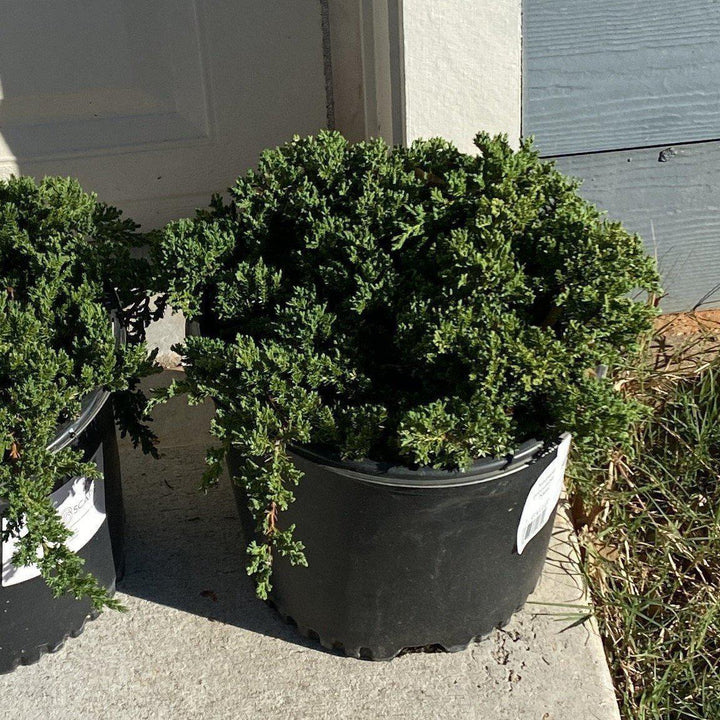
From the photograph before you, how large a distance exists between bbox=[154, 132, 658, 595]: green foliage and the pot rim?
0.9 inches

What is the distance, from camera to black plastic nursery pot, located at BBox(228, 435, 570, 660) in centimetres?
178

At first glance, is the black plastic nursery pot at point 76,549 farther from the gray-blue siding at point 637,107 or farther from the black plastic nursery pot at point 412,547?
the gray-blue siding at point 637,107

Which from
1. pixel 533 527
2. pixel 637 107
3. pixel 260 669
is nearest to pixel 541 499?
pixel 533 527

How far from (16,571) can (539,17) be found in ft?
6.28

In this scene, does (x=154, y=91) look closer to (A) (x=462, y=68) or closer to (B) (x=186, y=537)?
(A) (x=462, y=68)

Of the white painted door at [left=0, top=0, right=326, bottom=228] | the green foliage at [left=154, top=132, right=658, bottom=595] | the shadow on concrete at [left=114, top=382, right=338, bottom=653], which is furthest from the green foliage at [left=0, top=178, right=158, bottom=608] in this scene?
the white painted door at [left=0, top=0, right=326, bottom=228]

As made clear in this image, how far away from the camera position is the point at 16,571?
1908 millimetres

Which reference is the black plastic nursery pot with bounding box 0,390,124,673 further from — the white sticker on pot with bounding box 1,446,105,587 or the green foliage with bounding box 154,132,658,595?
the green foliage with bounding box 154,132,658,595

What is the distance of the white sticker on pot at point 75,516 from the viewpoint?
1879 mm

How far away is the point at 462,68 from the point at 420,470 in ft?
3.94

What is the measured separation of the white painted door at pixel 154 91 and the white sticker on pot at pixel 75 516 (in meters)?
1.13

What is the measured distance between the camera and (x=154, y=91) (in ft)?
9.09

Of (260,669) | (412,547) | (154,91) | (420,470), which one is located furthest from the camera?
(154,91)

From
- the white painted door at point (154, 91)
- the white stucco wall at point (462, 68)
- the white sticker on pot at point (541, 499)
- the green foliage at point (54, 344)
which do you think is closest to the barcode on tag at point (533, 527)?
the white sticker on pot at point (541, 499)
